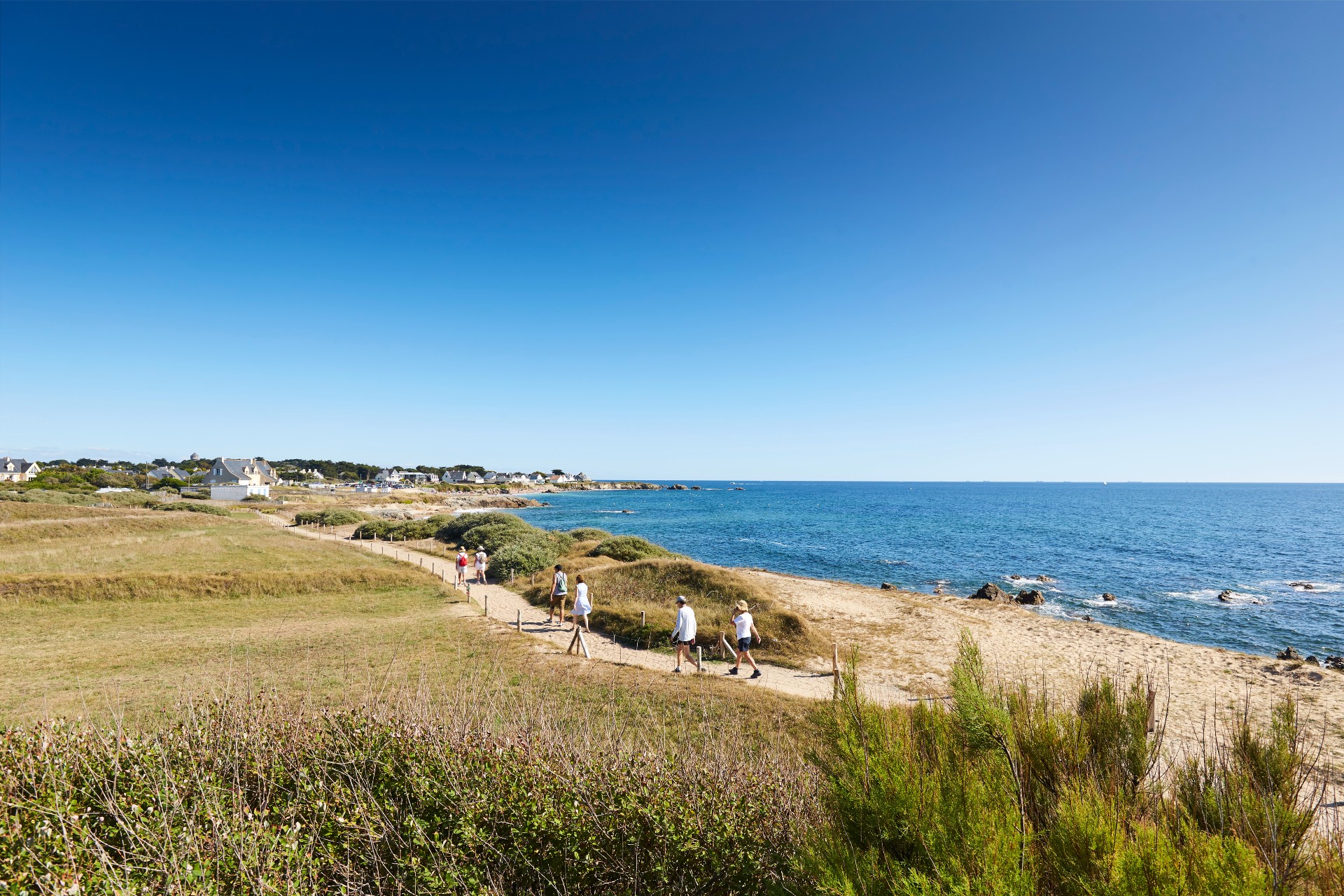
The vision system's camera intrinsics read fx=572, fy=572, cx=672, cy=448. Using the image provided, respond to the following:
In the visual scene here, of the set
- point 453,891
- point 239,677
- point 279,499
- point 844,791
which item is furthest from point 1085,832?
point 279,499

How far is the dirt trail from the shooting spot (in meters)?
13.8

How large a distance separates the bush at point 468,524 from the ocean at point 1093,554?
1445 cm

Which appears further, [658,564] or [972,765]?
[658,564]

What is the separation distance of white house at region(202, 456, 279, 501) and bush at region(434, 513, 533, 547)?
5137 centimetres

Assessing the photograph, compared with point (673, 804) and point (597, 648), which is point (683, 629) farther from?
point (673, 804)

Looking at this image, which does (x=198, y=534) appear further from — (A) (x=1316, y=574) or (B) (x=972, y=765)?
(A) (x=1316, y=574)

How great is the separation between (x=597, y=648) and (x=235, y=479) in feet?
307

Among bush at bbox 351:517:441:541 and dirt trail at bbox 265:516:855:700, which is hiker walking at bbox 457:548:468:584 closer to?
dirt trail at bbox 265:516:855:700

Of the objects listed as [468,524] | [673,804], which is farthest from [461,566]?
[673,804]

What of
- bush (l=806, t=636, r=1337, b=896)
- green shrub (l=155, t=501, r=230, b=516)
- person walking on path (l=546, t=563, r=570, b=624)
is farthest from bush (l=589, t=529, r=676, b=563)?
green shrub (l=155, t=501, r=230, b=516)

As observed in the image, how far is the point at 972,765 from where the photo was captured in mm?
3184

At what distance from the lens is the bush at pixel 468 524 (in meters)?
41.8

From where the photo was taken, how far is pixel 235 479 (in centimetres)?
8538

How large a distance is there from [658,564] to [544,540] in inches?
488
